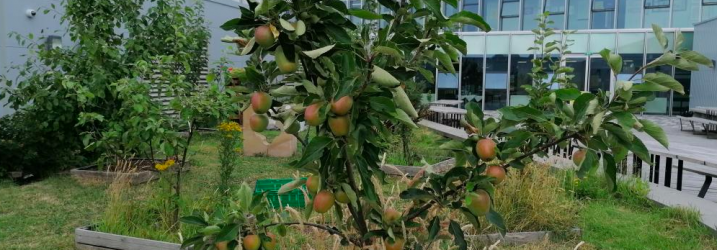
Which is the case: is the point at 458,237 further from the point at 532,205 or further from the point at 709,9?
the point at 709,9

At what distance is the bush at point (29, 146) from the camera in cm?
652

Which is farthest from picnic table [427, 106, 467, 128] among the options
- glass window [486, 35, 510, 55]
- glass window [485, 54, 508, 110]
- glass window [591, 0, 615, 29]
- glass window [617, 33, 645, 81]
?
glass window [591, 0, 615, 29]

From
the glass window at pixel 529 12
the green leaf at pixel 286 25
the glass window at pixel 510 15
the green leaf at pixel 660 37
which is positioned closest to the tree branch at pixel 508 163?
the green leaf at pixel 660 37

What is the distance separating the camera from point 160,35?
24.9 feet

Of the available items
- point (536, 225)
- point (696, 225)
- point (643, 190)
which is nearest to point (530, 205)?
point (536, 225)

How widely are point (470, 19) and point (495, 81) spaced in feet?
65.7

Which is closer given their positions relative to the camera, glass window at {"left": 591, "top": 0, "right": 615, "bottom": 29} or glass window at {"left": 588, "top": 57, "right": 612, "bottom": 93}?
glass window at {"left": 588, "top": 57, "right": 612, "bottom": 93}

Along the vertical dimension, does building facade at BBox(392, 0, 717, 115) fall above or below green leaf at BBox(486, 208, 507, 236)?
above

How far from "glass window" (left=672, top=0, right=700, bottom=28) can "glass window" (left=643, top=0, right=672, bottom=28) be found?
9.9 inches

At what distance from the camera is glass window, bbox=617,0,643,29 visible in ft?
65.2

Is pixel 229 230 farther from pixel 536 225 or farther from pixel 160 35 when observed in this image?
pixel 160 35

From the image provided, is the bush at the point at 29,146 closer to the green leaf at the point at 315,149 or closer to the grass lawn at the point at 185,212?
the grass lawn at the point at 185,212

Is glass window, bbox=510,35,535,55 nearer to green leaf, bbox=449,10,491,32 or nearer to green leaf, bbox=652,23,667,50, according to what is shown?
green leaf, bbox=652,23,667,50

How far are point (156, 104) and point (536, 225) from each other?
4.15 metres
